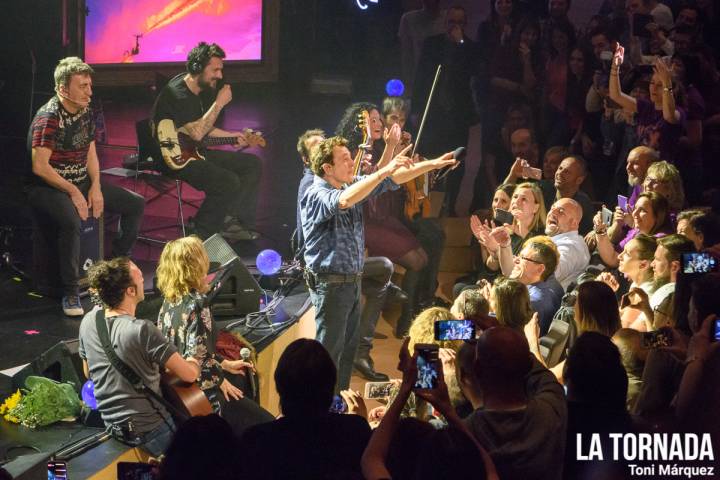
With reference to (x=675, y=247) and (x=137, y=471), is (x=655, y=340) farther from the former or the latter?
(x=137, y=471)

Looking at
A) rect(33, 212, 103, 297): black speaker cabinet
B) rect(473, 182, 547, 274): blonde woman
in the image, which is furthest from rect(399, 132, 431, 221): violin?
rect(33, 212, 103, 297): black speaker cabinet

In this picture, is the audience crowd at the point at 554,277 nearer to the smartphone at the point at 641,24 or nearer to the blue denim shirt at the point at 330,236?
the smartphone at the point at 641,24

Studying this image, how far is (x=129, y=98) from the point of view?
7.17m

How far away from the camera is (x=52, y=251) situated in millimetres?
5570

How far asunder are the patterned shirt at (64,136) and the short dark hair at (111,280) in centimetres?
215

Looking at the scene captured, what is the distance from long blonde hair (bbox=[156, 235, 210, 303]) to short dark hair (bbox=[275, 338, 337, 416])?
1.62 meters

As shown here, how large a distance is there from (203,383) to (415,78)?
177 inches

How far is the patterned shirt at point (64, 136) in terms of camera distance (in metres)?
5.41

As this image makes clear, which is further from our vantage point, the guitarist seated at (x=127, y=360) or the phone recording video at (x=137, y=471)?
→ the guitarist seated at (x=127, y=360)

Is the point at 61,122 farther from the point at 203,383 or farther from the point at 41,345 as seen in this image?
the point at 203,383

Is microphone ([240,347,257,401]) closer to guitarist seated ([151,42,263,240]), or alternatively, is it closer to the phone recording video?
the phone recording video

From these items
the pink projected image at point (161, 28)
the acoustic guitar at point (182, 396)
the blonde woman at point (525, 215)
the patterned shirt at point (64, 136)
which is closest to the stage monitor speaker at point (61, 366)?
the acoustic guitar at point (182, 396)

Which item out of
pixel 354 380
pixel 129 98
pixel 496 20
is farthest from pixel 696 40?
pixel 129 98

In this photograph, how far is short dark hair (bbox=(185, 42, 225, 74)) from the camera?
6.86 metres
